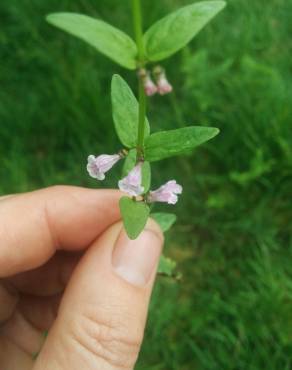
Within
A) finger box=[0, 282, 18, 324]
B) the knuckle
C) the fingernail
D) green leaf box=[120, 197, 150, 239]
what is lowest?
finger box=[0, 282, 18, 324]

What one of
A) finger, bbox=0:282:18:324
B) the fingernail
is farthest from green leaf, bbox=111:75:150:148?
finger, bbox=0:282:18:324

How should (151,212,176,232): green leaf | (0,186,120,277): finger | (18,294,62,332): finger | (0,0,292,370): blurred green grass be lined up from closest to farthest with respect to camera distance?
(0,186,120,277): finger < (151,212,176,232): green leaf < (18,294,62,332): finger < (0,0,292,370): blurred green grass

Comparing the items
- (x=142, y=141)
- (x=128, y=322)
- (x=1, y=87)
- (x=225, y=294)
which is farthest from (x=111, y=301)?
(x=1, y=87)

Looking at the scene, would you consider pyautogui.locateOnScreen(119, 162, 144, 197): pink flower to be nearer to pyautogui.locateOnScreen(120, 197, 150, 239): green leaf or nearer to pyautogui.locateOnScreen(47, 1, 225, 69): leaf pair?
pyautogui.locateOnScreen(120, 197, 150, 239): green leaf

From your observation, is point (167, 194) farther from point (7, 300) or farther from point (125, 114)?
point (7, 300)

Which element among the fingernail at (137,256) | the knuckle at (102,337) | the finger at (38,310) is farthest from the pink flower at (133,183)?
the finger at (38,310)

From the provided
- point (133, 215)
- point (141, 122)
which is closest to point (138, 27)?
point (141, 122)

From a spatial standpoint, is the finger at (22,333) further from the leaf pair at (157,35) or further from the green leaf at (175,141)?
the leaf pair at (157,35)

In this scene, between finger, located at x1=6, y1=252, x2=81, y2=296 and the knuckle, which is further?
finger, located at x1=6, y1=252, x2=81, y2=296
